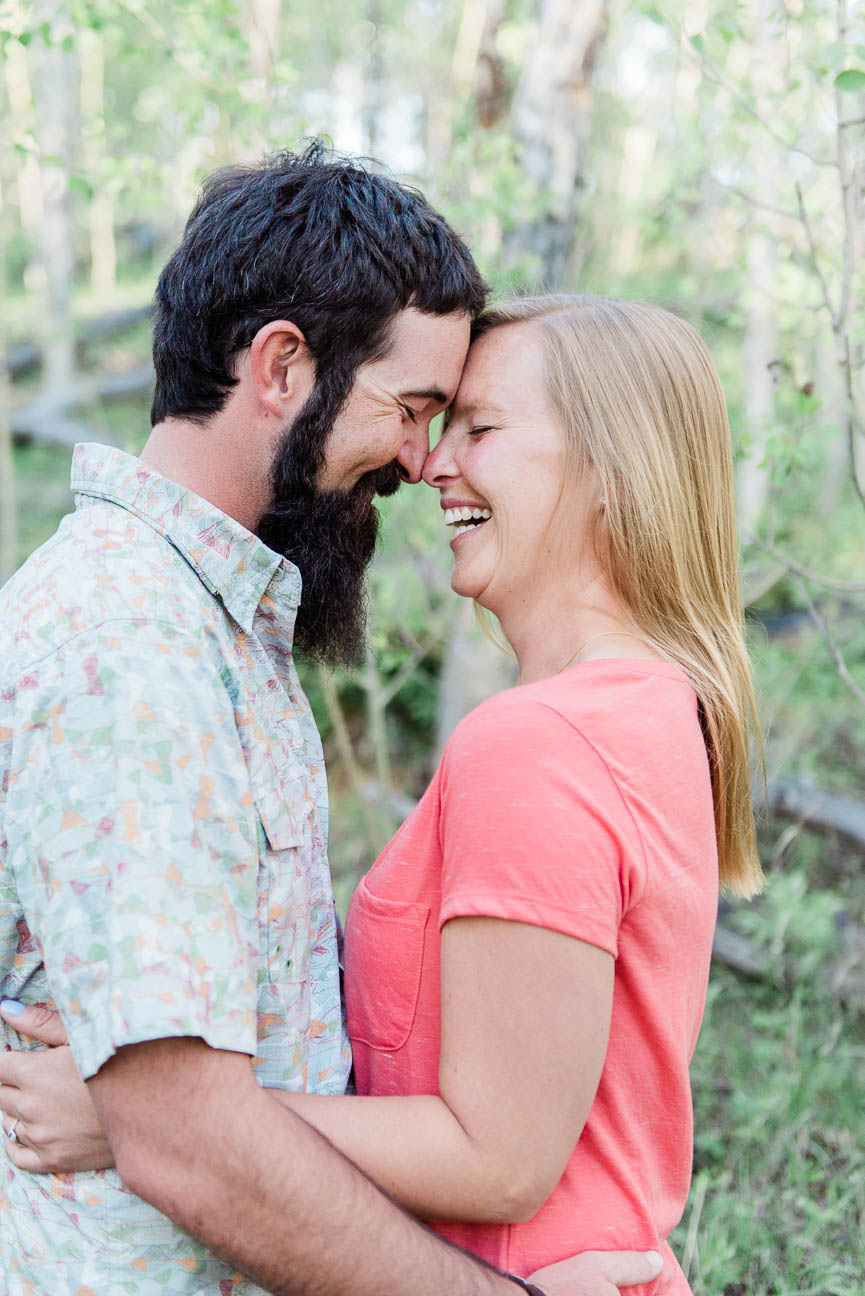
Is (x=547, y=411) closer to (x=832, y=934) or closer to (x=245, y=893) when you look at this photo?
(x=245, y=893)

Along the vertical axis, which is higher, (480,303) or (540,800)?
(480,303)

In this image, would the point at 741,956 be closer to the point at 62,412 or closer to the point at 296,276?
the point at 296,276

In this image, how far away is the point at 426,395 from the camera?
1972mm

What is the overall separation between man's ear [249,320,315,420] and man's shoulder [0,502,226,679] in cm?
35

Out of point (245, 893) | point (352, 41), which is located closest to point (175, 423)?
point (245, 893)

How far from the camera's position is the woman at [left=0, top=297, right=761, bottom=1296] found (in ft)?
4.57

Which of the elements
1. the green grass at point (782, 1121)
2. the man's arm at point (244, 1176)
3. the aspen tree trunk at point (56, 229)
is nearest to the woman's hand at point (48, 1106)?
the man's arm at point (244, 1176)

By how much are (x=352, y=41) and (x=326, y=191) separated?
891 inches

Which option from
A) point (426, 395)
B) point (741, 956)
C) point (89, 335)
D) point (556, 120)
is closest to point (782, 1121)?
point (741, 956)

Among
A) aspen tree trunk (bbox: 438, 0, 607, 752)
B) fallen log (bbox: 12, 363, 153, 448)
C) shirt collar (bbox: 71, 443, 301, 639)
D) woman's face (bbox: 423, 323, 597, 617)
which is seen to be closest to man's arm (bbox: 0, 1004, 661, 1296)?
shirt collar (bbox: 71, 443, 301, 639)

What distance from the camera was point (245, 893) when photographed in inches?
52.7

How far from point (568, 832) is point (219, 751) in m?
0.46

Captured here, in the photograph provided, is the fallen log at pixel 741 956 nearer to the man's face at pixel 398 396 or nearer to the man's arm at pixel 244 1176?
the man's face at pixel 398 396

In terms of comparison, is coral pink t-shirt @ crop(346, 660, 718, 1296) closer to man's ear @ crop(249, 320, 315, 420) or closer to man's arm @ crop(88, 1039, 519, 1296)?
man's arm @ crop(88, 1039, 519, 1296)
